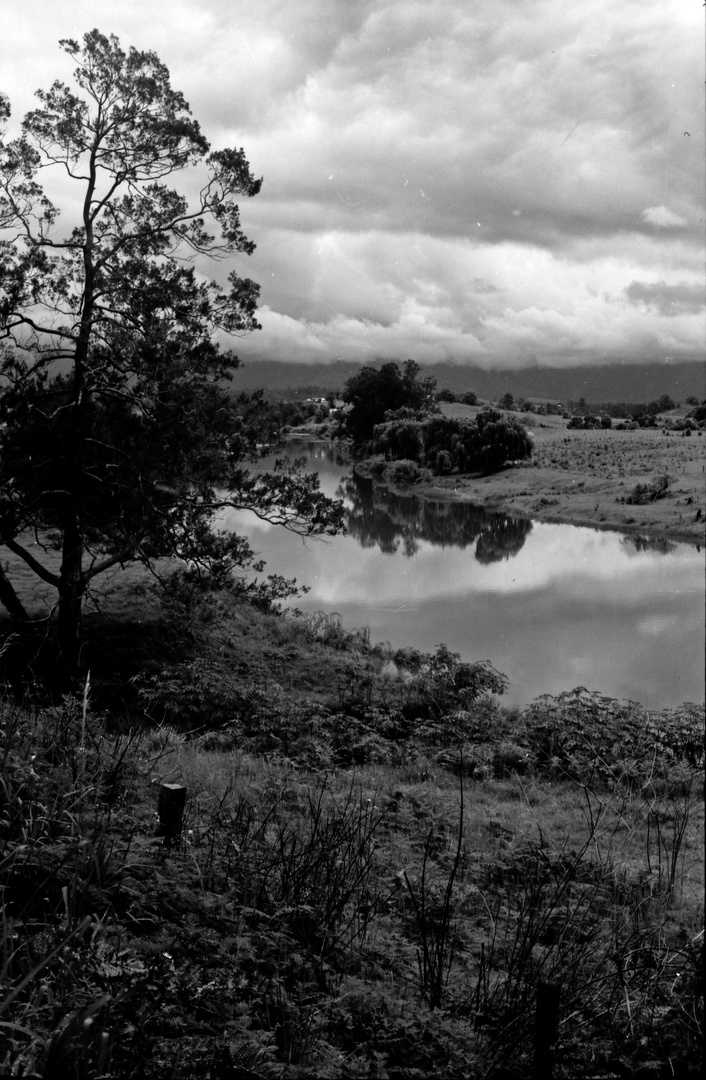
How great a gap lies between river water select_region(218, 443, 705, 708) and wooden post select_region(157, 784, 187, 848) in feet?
35.3

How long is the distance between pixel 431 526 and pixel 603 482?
307 inches

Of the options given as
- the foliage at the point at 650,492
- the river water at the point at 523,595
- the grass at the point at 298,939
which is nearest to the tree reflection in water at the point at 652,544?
the river water at the point at 523,595

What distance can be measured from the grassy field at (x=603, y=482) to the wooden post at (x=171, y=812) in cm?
2622

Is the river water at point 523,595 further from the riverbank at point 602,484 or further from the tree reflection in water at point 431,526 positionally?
the riverbank at point 602,484

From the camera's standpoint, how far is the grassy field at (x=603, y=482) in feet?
98.6

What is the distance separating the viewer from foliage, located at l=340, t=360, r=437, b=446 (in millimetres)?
63875

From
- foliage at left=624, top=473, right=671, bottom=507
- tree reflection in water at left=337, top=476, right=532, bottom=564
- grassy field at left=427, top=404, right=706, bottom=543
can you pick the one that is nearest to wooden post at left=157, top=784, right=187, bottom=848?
grassy field at left=427, top=404, right=706, bottom=543

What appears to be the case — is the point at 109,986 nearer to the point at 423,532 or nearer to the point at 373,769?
the point at 373,769

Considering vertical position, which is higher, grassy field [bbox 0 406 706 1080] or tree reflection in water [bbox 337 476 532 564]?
grassy field [bbox 0 406 706 1080]

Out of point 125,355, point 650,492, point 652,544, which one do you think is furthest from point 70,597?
point 650,492

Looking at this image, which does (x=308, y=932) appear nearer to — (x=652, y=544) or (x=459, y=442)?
(x=652, y=544)

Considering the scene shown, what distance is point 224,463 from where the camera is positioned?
13.5m

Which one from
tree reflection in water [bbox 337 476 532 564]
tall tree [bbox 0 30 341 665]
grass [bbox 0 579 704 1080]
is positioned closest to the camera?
grass [bbox 0 579 704 1080]

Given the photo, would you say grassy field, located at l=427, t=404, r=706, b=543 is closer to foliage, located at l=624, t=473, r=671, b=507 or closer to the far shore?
the far shore
